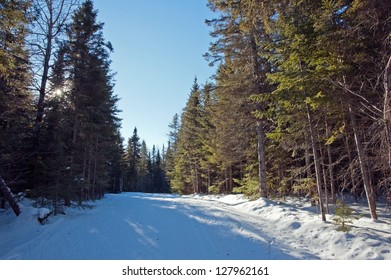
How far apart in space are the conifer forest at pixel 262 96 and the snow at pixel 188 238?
1353mm

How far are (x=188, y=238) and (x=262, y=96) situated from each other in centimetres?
631

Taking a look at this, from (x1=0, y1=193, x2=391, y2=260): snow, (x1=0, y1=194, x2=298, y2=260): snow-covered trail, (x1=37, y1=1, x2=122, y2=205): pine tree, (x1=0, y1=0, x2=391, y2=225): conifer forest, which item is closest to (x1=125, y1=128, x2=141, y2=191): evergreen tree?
(x1=0, y1=0, x2=391, y2=225): conifer forest

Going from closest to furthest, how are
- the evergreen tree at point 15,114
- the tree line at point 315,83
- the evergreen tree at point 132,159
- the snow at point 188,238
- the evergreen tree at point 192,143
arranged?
the snow at point 188,238 → the tree line at point 315,83 → the evergreen tree at point 15,114 → the evergreen tree at point 192,143 → the evergreen tree at point 132,159

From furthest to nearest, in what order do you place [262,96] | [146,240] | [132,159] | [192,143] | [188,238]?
[132,159], [192,143], [262,96], [188,238], [146,240]

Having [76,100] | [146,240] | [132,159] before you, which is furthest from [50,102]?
[132,159]

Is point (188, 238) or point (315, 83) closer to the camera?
point (188, 238)

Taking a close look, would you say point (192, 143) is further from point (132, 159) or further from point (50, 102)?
point (132, 159)

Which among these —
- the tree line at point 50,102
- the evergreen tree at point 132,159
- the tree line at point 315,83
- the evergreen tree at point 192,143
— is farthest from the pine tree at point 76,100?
the evergreen tree at point 132,159

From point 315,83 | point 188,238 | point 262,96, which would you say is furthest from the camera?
point 262,96

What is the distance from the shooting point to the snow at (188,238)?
6.50 meters

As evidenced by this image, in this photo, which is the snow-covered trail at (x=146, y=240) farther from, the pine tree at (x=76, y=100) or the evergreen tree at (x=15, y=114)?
the evergreen tree at (x=15, y=114)

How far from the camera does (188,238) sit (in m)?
7.90

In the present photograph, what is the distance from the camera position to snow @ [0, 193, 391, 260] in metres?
6.50

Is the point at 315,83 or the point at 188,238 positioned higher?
the point at 315,83
